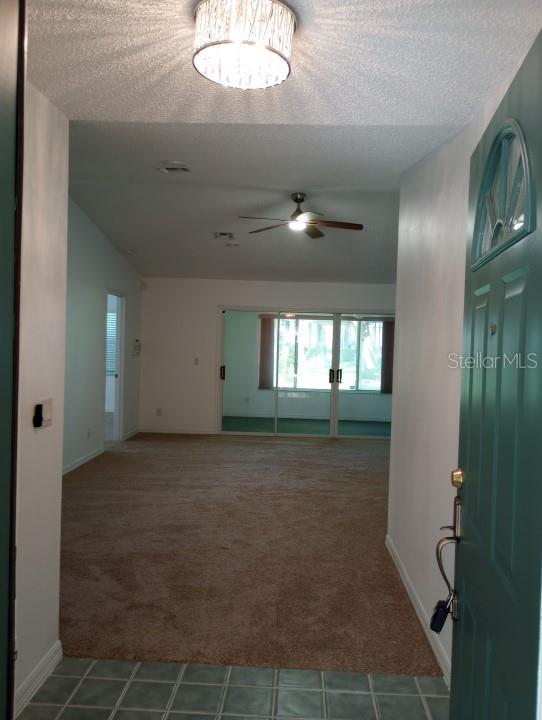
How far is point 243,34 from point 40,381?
1.44 m

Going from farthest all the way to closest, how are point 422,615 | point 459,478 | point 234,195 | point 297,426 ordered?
point 297,426, point 234,195, point 422,615, point 459,478

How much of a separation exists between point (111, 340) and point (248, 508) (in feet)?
13.0

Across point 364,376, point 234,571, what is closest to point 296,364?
point 364,376

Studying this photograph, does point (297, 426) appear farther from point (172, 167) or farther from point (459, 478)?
point (459, 478)

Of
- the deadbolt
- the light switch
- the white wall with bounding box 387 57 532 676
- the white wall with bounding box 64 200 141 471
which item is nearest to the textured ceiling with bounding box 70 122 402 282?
the white wall with bounding box 64 200 141 471

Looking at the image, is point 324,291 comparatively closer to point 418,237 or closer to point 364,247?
point 364,247

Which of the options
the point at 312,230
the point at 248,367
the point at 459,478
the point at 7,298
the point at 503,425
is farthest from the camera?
the point at 248,367

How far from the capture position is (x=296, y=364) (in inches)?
332

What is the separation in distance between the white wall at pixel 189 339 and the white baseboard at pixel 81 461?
171 cm

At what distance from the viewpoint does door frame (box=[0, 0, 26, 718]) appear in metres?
1.05

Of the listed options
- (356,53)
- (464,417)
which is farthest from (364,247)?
(464,417)

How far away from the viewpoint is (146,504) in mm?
4699

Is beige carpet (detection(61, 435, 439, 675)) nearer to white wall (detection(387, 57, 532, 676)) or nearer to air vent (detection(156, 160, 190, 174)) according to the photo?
white wall (detection(387, 57, 532, 676))

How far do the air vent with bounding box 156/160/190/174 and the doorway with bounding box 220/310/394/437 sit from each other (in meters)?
5.01
